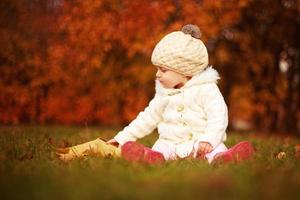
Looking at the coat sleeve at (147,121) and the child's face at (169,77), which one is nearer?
the child's face at (169,77)

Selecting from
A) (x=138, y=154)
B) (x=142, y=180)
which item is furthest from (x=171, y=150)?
(x=142, y=180)

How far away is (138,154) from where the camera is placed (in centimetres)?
405

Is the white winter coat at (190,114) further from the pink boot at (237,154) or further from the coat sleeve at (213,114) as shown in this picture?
the pink boot at (237,154)

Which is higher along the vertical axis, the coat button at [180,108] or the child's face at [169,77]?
the child's face at [169,77]

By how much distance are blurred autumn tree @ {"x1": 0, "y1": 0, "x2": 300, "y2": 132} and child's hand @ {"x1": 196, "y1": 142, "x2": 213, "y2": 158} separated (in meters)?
7.15

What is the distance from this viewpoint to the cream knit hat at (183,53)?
485 cm

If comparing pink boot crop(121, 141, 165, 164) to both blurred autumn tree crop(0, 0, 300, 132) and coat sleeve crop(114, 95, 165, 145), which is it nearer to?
coat sleeve crop(114, 95, 165, 145)

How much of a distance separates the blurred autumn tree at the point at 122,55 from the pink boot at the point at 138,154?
301 inches

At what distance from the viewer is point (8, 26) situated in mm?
12656

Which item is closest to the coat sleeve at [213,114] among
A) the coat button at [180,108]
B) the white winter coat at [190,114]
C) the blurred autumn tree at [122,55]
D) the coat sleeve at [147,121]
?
the white winter coat at [190,114]

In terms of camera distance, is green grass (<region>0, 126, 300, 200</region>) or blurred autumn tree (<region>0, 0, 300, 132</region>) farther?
blurred autumn tree (<region>0, 0, 300, 132</region>)

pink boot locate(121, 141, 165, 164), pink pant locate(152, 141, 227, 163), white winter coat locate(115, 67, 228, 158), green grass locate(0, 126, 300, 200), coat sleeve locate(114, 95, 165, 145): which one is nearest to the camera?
green grass locate(0, 126, 300, 200)

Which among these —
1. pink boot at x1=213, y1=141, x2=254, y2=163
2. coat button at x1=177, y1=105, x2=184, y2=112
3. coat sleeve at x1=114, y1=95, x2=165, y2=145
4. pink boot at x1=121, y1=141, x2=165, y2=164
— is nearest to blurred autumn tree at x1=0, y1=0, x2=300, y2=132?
coat sleeve at x1=114, y1=95, x2=165, y2=145

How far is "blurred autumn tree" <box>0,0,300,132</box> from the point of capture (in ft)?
39.1
